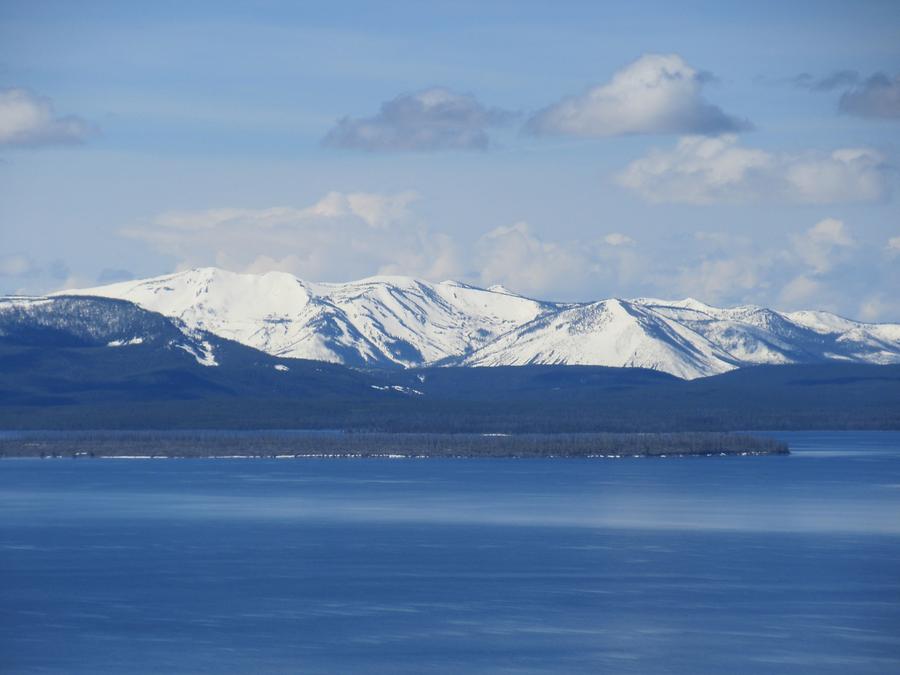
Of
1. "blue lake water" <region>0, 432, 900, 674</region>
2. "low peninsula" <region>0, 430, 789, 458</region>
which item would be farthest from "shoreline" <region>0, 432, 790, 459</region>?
"blue lake water" <region>0, 432, 900, 674</region>

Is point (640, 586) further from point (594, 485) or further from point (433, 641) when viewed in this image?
point (594, 485)

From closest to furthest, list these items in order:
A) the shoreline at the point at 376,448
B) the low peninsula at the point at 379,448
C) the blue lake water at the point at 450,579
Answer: the blue lake water at the point at 450,579 → the shoreline at the point at 376,448 → the low peninsula at the point at 379,448

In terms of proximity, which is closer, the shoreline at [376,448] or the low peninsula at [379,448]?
the shoreline at [376,448]

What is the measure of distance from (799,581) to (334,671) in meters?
25.1

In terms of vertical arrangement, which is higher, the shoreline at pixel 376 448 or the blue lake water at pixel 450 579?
the shoreline at pixel 376 448

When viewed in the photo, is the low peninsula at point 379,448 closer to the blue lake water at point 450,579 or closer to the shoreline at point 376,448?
the shoreline at point 376,448

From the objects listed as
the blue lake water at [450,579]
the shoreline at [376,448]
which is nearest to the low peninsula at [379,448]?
the shoreline at [376,448]

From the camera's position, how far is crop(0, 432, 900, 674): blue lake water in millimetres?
51531

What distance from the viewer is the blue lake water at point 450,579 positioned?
51.5 m

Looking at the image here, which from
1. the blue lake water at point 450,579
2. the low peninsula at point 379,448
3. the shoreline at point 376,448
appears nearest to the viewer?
the blue lake water at point 450,579

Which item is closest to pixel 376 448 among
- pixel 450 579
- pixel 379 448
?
pixel 379 448

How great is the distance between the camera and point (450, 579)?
67875 mm

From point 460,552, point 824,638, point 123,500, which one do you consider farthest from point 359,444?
point 824,638

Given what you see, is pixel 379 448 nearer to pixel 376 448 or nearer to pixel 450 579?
pixel 376 448
